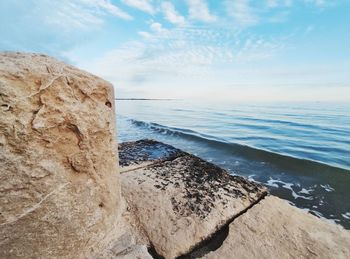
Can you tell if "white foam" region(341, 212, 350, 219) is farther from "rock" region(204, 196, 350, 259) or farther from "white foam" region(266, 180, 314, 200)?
"rock" region(204, 196, 350, 259)

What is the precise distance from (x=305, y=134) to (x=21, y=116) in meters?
13.9

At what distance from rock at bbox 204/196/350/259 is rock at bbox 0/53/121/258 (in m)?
1.19

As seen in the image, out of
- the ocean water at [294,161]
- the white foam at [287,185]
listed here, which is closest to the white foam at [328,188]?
the ocean water at [294,161]

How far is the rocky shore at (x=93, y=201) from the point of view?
4.63 ft

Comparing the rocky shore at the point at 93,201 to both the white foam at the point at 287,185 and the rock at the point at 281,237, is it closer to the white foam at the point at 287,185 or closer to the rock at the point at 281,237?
the rock at the point at 281,237

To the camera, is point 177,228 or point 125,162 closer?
point 177,228

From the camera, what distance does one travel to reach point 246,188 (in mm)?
3092

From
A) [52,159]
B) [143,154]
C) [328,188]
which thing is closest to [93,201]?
[52,159]

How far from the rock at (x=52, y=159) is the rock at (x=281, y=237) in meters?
1.19

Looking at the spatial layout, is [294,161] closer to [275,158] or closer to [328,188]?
[275,158]

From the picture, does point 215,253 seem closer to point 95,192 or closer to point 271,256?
point 271,256

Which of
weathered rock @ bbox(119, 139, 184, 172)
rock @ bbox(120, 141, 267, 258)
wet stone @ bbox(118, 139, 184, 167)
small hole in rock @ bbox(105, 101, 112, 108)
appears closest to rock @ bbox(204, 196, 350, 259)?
rock @ bbox(120, 141, 267, 258)

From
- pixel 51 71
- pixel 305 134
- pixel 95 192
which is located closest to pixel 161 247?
pixel 95 192

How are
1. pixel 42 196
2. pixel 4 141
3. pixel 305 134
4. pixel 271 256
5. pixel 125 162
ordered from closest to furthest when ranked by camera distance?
1. pixel 4 141
2. pixel 42 196
3. pixel 271 256
4. pixel 125 162
5. pixel 305 134
